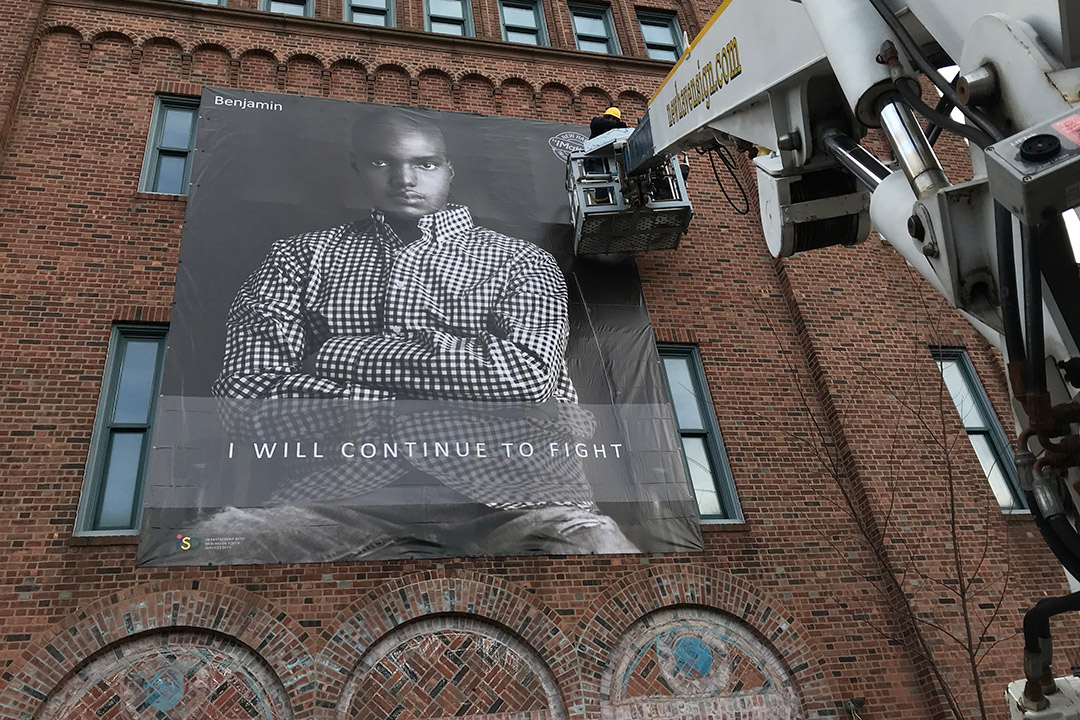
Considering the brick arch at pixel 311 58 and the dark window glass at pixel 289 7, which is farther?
the dark window glass at pixel 289 7

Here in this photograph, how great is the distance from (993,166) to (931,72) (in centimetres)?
105

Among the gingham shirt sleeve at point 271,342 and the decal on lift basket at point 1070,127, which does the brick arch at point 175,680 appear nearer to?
the gingham shirt sleeve at point 271,342

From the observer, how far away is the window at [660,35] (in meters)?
15.4

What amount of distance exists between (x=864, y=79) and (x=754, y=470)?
262 inches

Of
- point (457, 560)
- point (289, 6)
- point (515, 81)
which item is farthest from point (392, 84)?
point (457, 560)

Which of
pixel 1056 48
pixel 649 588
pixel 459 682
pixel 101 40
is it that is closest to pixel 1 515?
pixel 459 682

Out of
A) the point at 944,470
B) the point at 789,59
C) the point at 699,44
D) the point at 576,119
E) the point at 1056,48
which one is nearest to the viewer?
the point at 1056,48

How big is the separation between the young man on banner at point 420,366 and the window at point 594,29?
5.42 meters

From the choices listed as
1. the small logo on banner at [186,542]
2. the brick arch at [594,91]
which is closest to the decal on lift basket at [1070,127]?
the small logo on banner at [186,542]

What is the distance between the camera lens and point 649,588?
8820 millimetres

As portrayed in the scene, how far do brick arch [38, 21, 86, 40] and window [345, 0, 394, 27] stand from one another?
4.07 meters

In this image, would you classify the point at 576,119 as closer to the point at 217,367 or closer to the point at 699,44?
the point at 699,44

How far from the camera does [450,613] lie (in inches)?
325

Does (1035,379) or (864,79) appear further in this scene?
(864,79)
